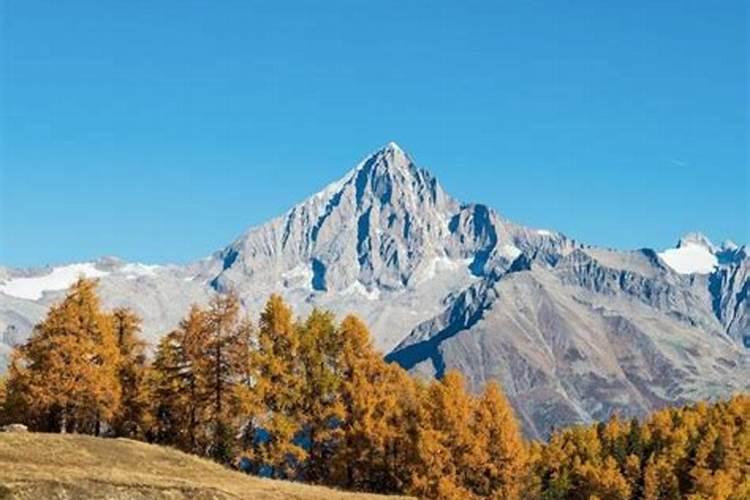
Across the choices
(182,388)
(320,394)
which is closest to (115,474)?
(320,394)

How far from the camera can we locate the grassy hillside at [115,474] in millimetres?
45375

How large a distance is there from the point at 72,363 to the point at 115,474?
88.1 feet

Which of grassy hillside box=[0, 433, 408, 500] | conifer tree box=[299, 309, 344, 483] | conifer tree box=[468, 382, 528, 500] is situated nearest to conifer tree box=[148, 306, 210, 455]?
conifer tree box=[299, 309, 344, 483]

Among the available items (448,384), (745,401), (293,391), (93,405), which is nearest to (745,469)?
(745,401)

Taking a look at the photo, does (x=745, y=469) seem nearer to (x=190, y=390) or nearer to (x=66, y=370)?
(x=190, y=390)

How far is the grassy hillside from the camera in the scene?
45.4 m

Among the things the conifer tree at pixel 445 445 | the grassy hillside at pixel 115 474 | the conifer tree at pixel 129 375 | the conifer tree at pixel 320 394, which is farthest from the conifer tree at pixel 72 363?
the conifer tree at pixel 445 445

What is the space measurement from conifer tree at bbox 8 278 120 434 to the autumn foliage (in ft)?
0.33

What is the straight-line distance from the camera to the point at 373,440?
2990 inches

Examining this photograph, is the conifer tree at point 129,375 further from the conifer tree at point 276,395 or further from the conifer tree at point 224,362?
the conifer tree at point 276,395

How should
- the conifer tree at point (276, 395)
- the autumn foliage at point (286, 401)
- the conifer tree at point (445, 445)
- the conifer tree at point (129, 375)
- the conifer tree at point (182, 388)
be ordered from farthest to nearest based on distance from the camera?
the conifer tree at point (129, 375), the conifer tree at point (182, 388), the conifer tree at point (445, 445), the autumn foliage at point (286, 401), the conifer tree at point (276, 395)

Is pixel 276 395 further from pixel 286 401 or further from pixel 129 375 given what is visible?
pixel 129 375

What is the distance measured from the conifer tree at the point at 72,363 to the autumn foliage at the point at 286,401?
3.9 inches

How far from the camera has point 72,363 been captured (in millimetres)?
77000
